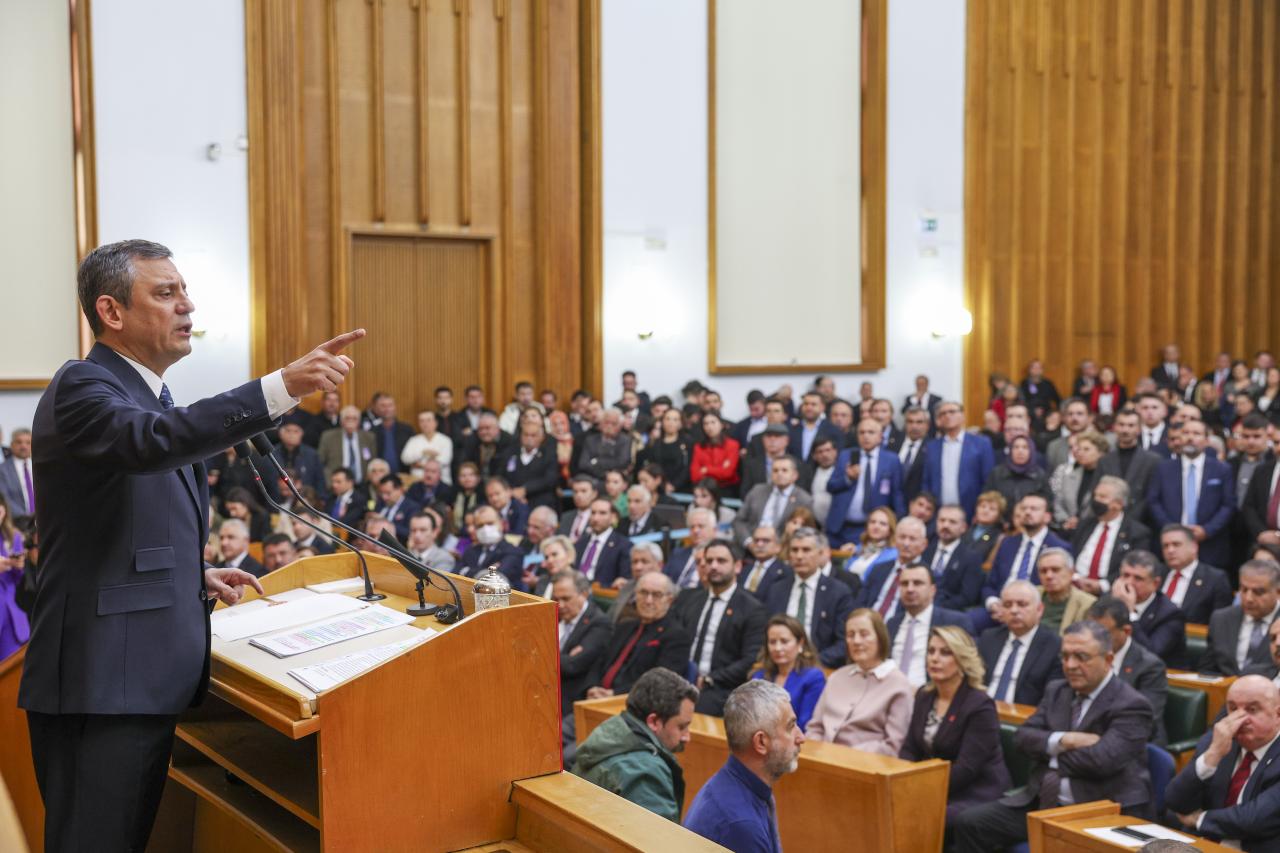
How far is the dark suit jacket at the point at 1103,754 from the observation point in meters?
Answer: 4.01

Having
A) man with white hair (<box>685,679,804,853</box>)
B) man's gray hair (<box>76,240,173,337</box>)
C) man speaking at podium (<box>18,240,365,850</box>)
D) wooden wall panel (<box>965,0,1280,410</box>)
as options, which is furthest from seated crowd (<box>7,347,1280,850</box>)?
wooden wall panel (<box>965,0,1280,410</box>)

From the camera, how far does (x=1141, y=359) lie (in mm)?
14164

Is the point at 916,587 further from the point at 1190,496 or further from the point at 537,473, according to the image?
the point at 537,473

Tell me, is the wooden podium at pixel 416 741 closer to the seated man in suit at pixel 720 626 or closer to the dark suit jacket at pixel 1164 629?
the seated man in suit at pixel 720 626

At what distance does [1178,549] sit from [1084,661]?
1796mm

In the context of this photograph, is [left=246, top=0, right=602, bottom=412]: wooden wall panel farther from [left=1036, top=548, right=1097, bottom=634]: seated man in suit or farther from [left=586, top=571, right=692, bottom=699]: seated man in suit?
[left=1036, top=548, right=1097, bottom=634]: seated man in suit

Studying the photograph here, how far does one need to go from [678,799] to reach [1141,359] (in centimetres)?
1225

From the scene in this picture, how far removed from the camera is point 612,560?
7.25 m

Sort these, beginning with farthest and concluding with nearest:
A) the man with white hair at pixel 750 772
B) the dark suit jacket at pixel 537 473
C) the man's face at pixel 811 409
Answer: the man's face at pixel 811 409 < the dark suit jacket at pixel 537 473 < the man with white hair at pixel 750 772

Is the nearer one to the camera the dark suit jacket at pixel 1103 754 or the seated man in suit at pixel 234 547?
the dark suit jacket at pixel 1103 754

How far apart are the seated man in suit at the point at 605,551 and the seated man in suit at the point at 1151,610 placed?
9.00 ft

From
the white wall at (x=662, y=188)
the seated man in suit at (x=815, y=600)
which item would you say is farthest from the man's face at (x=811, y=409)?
the seated man in suit at (x=815, y=600)

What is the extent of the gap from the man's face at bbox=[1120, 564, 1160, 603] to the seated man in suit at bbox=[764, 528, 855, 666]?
1176 millimetres

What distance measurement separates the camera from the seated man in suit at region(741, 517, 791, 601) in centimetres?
612
